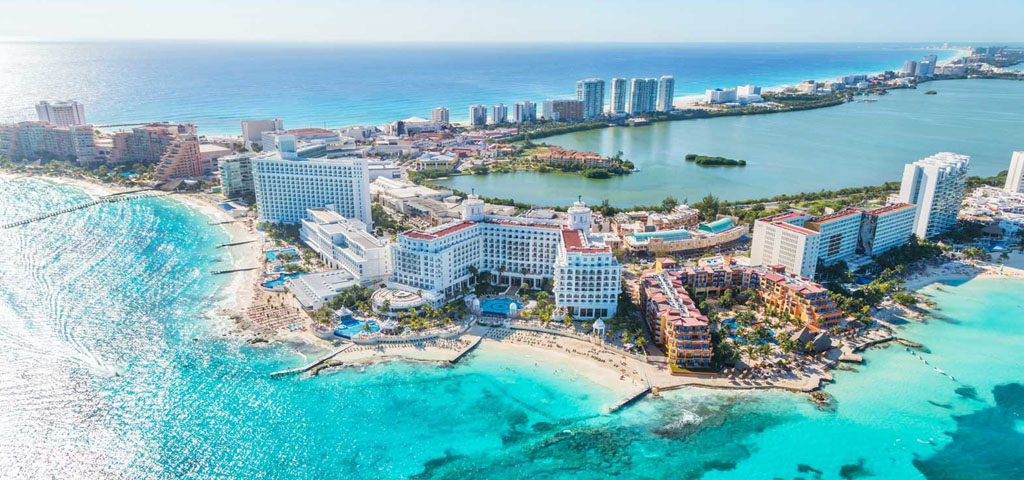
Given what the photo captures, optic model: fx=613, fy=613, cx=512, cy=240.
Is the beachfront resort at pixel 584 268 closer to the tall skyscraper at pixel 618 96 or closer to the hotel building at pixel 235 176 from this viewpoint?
the hotel building at pixel 235 176

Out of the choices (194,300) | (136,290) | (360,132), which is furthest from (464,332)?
(360,132)

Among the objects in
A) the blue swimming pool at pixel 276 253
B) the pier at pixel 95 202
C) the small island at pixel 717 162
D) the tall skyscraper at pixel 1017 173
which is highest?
the tall skyscraper at pixel 1017 173

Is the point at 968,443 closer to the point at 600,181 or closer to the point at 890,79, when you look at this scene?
the point at 600,181

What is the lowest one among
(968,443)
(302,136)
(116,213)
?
(968,443)

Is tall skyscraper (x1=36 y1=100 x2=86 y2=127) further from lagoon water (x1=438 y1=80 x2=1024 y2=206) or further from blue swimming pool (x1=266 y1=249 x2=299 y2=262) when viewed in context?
blue swimming pool (x1=266 y1=249 x2=299 y2=262)

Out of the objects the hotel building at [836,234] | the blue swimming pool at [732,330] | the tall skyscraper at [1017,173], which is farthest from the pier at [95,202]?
the tall skyscraper at [1017,173]

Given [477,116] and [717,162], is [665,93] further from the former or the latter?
[717,162]
